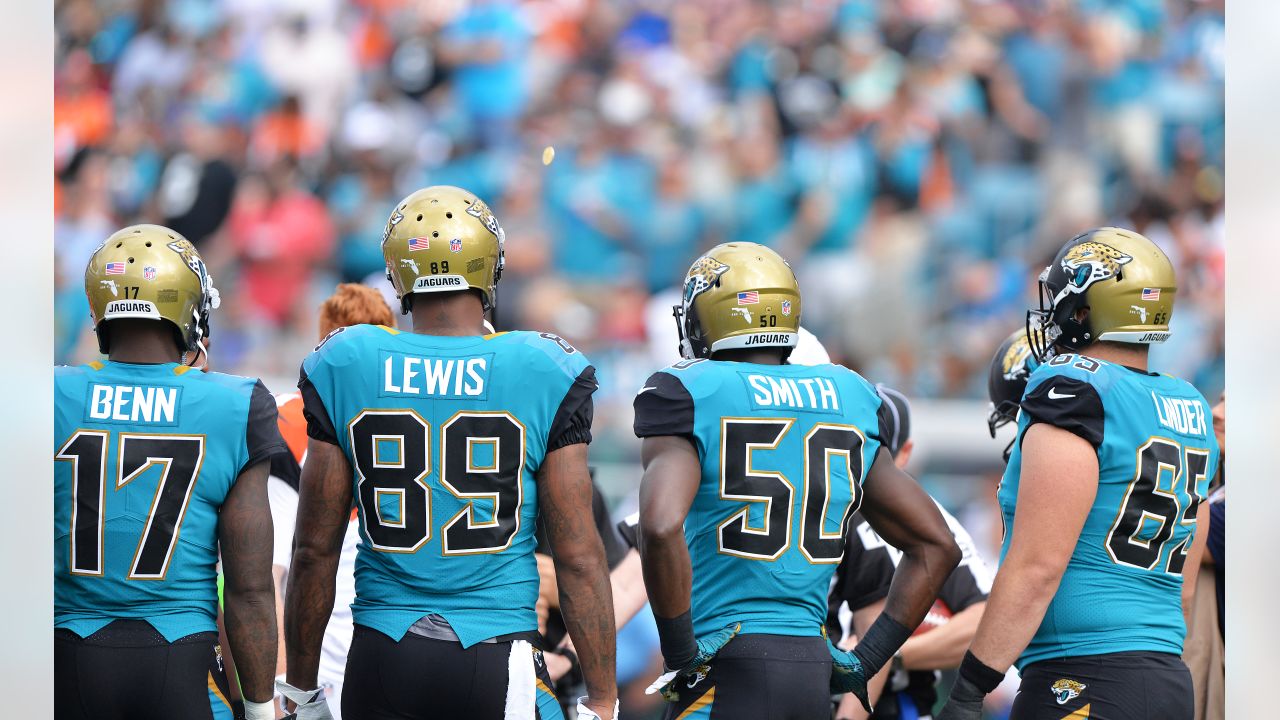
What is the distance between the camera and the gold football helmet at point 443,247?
162 inches

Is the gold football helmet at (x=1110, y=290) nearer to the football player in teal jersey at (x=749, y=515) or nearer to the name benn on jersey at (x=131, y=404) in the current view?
the football player in teal jersey at (x=749, y=515)

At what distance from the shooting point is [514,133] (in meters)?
11.5

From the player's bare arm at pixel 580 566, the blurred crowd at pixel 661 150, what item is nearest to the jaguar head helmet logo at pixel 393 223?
the player's bare arm at pixel 580 566

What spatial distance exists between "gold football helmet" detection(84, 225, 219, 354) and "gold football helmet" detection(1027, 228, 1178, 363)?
2.51m

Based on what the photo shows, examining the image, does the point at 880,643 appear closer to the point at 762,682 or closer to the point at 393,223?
the point at 762,682

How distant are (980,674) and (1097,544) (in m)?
0.48

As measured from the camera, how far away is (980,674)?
13.2ft

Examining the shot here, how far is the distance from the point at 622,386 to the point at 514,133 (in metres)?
2.62

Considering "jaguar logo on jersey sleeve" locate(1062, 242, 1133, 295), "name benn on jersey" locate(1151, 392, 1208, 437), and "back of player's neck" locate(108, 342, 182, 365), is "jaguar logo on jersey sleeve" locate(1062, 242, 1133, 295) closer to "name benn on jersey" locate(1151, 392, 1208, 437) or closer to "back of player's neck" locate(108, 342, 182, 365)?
"name benn on jersey" locate(1151, 392, 1208, 437)

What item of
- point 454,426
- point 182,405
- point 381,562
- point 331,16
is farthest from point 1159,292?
point 331,16

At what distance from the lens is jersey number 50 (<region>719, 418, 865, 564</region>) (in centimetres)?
399

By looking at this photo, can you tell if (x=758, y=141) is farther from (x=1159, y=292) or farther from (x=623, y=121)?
(x=1159, y=292)

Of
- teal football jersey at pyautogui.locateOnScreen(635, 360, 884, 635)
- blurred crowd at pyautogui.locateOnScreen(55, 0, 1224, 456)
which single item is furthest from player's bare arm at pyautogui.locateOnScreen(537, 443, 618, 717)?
blurred crowd at pyautogui.locateOnScreen(55, 0, 1224, 456)

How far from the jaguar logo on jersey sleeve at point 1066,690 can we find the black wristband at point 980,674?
0.15 metres
